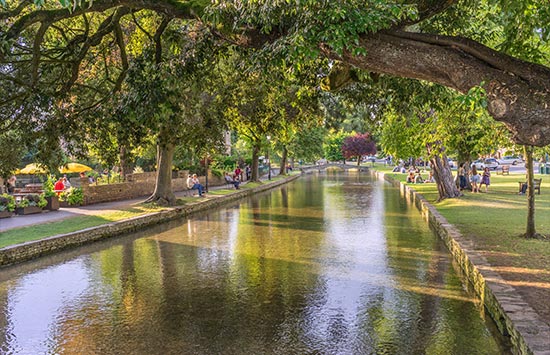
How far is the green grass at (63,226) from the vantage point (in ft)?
48.2

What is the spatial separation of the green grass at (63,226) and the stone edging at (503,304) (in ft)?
37.9

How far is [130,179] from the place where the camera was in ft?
101

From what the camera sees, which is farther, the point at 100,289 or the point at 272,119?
the point at 272,119

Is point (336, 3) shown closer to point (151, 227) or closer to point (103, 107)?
point (103, 107)

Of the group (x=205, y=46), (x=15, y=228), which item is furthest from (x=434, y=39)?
(x=15, y=228)

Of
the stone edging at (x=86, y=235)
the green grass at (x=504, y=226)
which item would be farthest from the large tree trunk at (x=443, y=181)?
the stone edging at (x=86, y=235)

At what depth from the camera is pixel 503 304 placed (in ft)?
24.2

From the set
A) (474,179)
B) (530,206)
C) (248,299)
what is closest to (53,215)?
(248,299)

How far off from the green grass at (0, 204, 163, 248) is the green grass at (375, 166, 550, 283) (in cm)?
1204

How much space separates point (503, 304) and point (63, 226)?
47.1ft

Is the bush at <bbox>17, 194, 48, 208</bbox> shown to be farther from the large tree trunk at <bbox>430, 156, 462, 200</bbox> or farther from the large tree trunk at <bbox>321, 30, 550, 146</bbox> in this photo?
the large tree trunk at <bbox>321, 30, 550, 146</bbox>

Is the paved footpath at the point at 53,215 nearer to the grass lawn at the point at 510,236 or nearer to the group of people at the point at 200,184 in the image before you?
the group of people at the point at 200,184

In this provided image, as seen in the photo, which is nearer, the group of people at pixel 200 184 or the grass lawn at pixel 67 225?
the grass lawn at pixel 67 225

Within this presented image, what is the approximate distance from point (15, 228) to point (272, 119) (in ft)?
35.0
